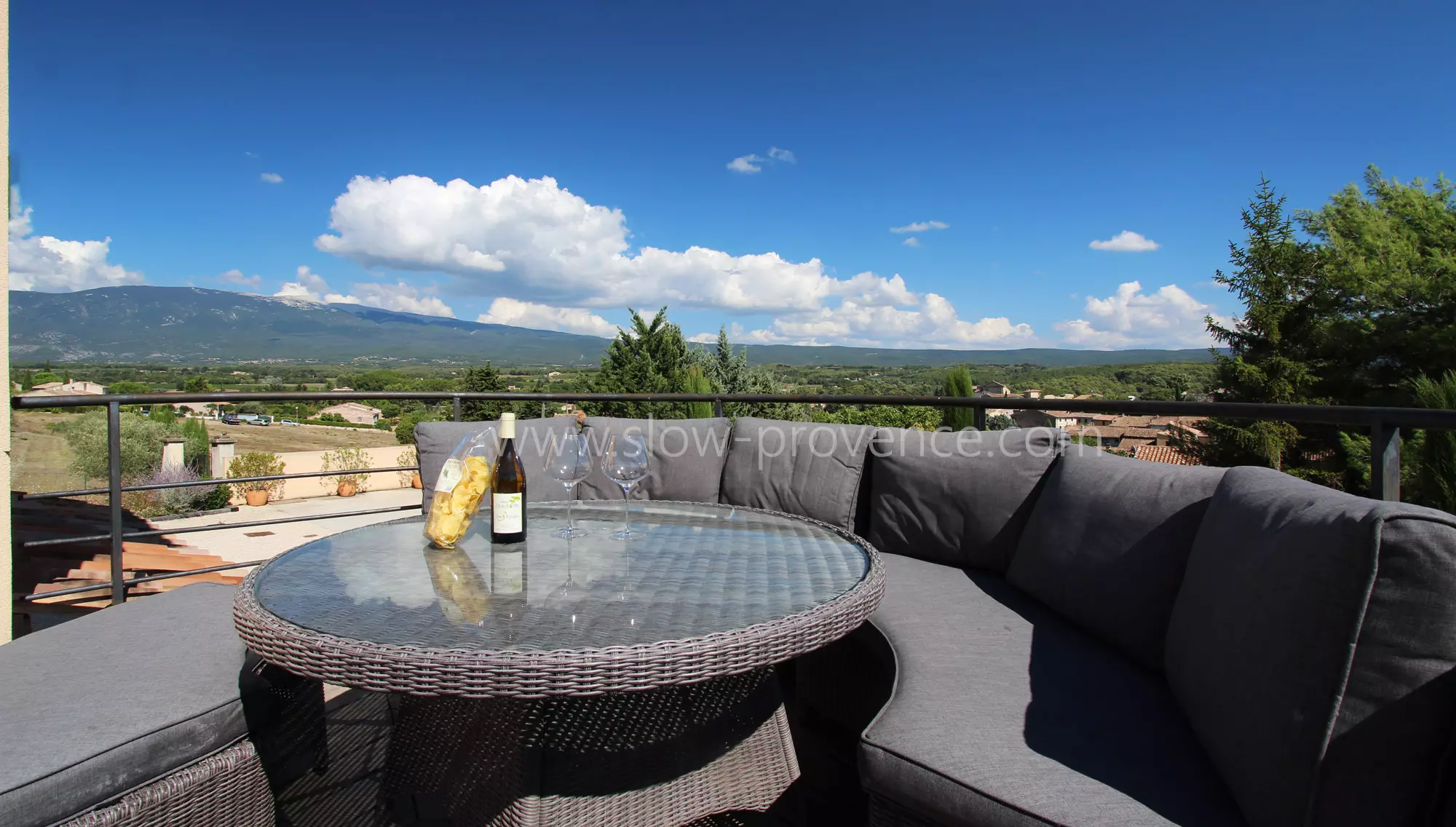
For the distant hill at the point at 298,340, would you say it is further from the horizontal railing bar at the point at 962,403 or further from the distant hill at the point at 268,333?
the horizontal railing bar at the point at 962,403

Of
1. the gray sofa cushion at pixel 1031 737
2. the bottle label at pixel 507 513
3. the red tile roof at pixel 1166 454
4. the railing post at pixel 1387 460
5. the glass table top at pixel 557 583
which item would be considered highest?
the railing post at pixel 1387 460

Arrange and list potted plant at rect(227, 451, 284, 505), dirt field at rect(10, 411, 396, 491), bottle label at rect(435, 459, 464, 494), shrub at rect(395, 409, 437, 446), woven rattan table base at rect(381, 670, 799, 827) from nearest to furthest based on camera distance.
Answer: woven rattan table base at rect(381, 670, 799, 827) < bottle label at rect(435, 459, 464, 494) < dirt field at rect(10, 411, 396, 491) < potted plant at rect(227, 451, 284, 505) < shrub at rect(395, 409, 437, 446)

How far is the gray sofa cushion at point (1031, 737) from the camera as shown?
0.87 metres

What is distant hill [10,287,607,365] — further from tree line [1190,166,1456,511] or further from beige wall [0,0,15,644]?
tree line [1190,166,1456,511]

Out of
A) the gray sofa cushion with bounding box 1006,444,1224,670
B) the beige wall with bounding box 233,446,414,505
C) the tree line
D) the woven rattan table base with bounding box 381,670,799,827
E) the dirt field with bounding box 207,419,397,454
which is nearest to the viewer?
the woven rattan table base with bounding box 381,670,799,827

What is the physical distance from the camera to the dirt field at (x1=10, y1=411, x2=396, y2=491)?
5.47 meters

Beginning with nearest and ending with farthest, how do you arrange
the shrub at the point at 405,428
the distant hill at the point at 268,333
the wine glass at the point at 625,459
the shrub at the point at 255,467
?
1. the wine glass at the point at 625,459
2. the shrub at the point at 255,467
3. the shrub at the point at 405,428
4. the distant hill at the point at 268,333

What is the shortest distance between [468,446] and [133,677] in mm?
705

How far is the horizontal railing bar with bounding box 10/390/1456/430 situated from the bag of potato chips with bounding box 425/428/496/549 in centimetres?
139

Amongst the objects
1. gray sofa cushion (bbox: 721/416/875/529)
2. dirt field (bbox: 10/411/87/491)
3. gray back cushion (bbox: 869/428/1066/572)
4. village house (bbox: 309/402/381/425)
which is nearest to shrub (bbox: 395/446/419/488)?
dirt field (bbox: 10/411/87/491)

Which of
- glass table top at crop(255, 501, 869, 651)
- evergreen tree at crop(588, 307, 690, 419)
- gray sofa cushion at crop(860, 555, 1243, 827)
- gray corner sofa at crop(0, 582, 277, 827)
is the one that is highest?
evergreen tree at crop(588, 307, 690, 419)

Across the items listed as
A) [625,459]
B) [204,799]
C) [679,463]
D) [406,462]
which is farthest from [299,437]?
[204,799]

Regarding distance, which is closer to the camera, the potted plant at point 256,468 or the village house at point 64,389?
the village house at point 64,389

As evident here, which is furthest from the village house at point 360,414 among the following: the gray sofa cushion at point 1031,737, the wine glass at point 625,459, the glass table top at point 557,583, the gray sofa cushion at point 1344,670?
the gray sofa cushion at point 1344,670
